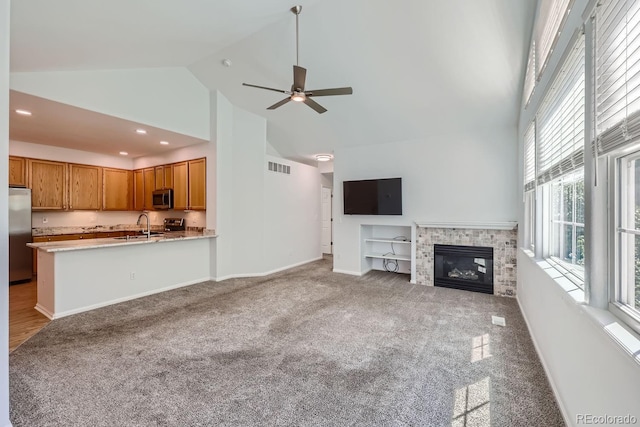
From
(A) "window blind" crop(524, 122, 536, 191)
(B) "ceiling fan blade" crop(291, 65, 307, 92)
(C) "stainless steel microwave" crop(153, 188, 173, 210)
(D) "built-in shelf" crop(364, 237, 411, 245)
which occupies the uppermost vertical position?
(B) "ceiling fan blade" crop(291, 65, 307, 92)

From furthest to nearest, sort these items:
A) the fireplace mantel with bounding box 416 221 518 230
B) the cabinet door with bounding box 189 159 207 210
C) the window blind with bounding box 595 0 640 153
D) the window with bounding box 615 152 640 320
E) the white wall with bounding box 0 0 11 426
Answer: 1. the cabinet door with bounding box 189 159 207 210
2. the fireplace mantel with bounding box 416 221 518 230
3. the white wall with bounding box 0 0 11 426
4. the window with bounding box 615 152 640 320
5. the window blind with bounding box 595 0 640 153

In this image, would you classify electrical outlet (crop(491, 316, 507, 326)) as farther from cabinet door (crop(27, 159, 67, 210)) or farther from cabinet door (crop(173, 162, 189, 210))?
cabinet door (crop(27, 159, 67, 210))

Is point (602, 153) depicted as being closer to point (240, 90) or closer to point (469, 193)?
point (469, 193)

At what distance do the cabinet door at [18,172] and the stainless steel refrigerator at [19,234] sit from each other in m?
0.36

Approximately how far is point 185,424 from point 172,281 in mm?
3437

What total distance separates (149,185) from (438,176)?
622cm

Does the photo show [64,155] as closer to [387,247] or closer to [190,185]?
[190,185]

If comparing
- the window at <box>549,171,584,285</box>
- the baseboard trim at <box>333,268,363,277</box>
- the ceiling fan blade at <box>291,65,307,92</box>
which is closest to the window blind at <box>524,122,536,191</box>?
the window at <box>549,171,584,285</box>

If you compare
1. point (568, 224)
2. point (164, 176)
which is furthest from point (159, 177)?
point (568, 224)

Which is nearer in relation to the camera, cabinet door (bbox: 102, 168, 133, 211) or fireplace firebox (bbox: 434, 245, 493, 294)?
fireplace firebox (bbox: 434, 245, 493, 294)

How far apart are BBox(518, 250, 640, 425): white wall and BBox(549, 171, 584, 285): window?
0.20 meters

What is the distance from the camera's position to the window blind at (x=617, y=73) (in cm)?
104

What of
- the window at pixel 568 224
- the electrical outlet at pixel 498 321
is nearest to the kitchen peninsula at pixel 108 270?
the electrical outlet at pixel 498 321

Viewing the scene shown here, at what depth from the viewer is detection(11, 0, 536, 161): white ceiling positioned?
267cm
